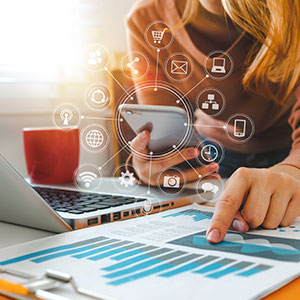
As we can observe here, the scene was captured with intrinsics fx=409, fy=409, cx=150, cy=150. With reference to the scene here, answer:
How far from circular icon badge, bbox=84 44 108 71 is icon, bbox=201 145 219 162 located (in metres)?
0.22

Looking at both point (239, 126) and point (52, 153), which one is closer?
point (239, 126)

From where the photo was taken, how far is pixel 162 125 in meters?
0.59

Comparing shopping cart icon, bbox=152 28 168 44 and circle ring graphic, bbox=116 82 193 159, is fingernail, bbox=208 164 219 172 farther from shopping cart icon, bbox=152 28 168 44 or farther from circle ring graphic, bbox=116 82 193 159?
shopping cart icon, bbox=152 28 168 44

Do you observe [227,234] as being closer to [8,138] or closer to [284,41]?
[284,41]

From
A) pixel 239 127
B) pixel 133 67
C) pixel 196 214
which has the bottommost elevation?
pixel 196 214

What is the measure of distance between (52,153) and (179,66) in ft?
0.99

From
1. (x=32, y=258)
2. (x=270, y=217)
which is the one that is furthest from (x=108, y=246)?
(x=270, y=217)

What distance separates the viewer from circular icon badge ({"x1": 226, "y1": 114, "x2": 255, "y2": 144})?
63 cm

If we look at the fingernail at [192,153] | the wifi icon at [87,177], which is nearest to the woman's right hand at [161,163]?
the fingernail at [192,153]

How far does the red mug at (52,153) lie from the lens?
76 cm

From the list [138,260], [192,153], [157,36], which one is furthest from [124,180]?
[138,260]

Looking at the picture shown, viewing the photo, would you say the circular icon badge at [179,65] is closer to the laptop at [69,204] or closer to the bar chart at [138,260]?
the laptop at [69,204]

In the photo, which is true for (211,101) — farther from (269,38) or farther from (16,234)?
(16,234)

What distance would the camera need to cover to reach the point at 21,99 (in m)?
0.93
